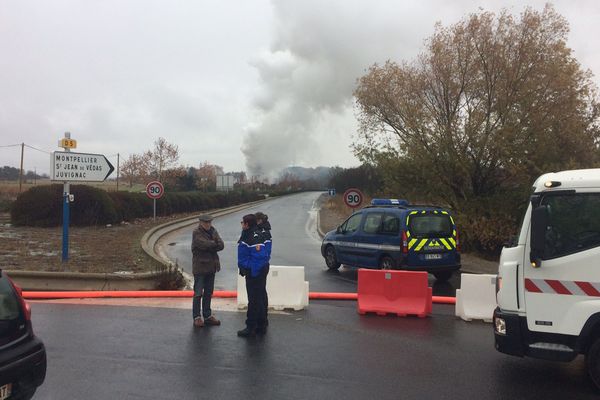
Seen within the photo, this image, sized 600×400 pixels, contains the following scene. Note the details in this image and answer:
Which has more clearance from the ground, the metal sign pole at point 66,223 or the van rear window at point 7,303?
the metal sign pole at point 66,223

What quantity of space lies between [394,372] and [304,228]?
74.9 ft

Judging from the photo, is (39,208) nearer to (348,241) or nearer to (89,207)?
(89,207)

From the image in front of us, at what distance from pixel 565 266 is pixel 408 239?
6.25 meters

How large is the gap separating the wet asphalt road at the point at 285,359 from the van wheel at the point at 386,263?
114 inches

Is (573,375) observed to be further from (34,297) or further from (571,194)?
(34,297)

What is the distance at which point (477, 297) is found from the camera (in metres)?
7.86

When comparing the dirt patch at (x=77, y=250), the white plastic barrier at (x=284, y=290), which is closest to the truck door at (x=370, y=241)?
the white plastic barrier at (x=284, y=290)

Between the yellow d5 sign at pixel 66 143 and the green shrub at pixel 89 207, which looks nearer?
the yellow d5 sign at pixel 66 143

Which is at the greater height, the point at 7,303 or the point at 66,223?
the point at 66,223

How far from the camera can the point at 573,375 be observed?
5.31 metres

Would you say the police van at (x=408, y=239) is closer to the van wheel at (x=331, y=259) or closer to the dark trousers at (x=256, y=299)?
the van wheel at (x=331, y=259)

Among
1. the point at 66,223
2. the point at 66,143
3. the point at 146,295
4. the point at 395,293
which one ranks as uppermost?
the point at 66,143

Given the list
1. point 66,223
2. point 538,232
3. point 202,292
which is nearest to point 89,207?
point 66,223

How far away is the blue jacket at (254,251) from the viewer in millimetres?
6707
